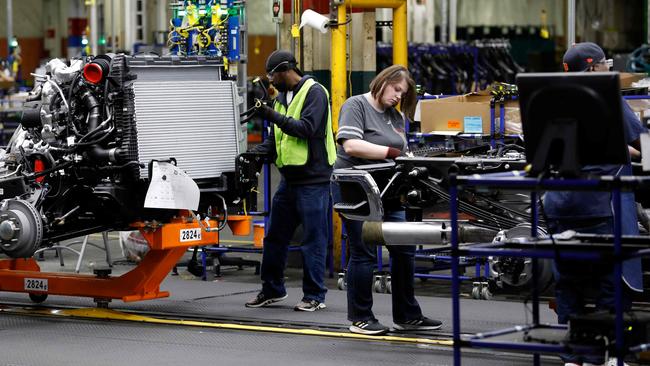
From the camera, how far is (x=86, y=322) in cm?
965

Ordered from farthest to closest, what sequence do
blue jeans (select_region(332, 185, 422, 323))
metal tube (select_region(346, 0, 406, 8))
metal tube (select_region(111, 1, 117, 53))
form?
metal tube (select_region(111, 1, 117, 53)) < metal tube (select_region(346, 0, 406, 8)) < blue jeans (select_region(332, 185, 422, 323))

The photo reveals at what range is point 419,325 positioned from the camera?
8.98 metres

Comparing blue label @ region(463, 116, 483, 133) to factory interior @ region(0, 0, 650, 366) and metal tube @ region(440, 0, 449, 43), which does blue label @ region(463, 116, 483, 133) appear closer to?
factory interior @ region(0, 0, 650, 366)

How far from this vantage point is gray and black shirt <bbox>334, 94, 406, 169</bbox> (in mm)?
8695

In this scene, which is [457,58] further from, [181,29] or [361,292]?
[361,292]

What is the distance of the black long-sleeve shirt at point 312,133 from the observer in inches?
377

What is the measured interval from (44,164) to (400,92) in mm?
2818

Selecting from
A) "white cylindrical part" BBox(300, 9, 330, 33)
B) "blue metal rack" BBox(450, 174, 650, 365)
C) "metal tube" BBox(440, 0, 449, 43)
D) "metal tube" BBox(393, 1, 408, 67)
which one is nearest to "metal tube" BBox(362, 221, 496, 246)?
"blue metal rack" BBox(450, 174, 650, 365)

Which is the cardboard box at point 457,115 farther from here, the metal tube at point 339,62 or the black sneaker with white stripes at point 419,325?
the black sneaker with white stripes at point 419,325

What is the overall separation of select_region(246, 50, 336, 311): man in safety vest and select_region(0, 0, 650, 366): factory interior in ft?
0.06

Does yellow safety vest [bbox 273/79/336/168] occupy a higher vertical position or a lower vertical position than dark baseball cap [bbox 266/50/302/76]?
lower

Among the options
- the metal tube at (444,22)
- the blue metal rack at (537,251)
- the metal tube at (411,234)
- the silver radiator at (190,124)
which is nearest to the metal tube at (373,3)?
the silver radiator at (190,124)

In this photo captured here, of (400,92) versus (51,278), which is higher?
(400,92)

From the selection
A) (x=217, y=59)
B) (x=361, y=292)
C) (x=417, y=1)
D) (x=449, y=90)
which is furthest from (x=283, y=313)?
(x=417, y=1)
